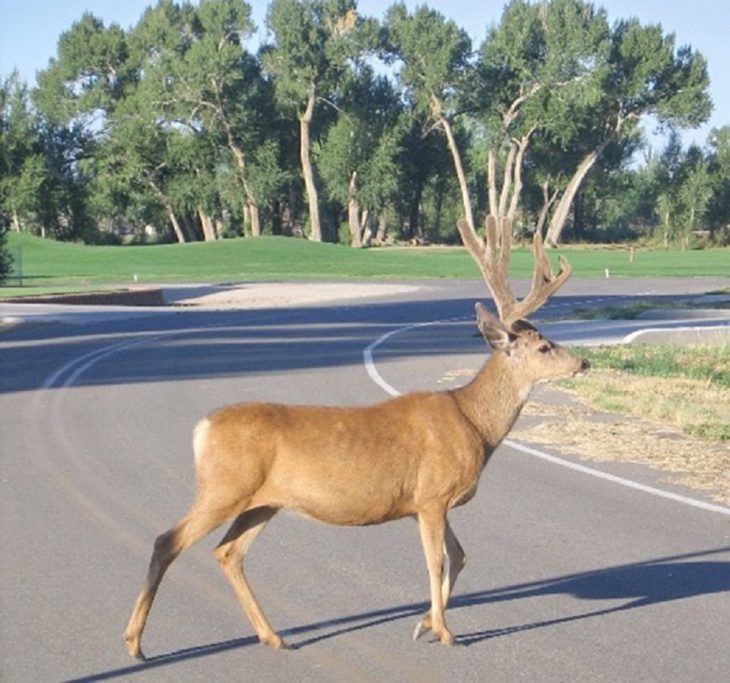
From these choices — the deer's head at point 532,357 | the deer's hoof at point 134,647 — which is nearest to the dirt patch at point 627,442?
the deer's head at point 532,357

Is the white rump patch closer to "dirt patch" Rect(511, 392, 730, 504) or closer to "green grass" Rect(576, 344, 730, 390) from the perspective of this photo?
"dirt patch" Rect(511, 392, 730, 504)

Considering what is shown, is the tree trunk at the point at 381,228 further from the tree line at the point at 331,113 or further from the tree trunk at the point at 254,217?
the tree trunk at the point at 254,217

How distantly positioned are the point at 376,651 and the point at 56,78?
96325mm

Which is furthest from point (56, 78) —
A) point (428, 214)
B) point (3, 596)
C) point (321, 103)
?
point (3, 596)

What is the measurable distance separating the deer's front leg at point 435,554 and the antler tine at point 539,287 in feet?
4.29

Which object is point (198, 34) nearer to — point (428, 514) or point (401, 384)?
point (401, 384)

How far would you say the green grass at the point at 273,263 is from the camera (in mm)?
65562

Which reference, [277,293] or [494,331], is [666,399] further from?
[277,293]

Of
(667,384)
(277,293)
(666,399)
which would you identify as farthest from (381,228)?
(666,399)

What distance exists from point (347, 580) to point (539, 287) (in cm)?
200

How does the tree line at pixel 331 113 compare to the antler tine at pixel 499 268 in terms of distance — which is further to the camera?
the tree line at pixel 331 113

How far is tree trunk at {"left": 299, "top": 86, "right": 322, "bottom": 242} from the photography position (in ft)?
288

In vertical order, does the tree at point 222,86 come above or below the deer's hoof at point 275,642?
above

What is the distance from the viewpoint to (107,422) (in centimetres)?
1580
